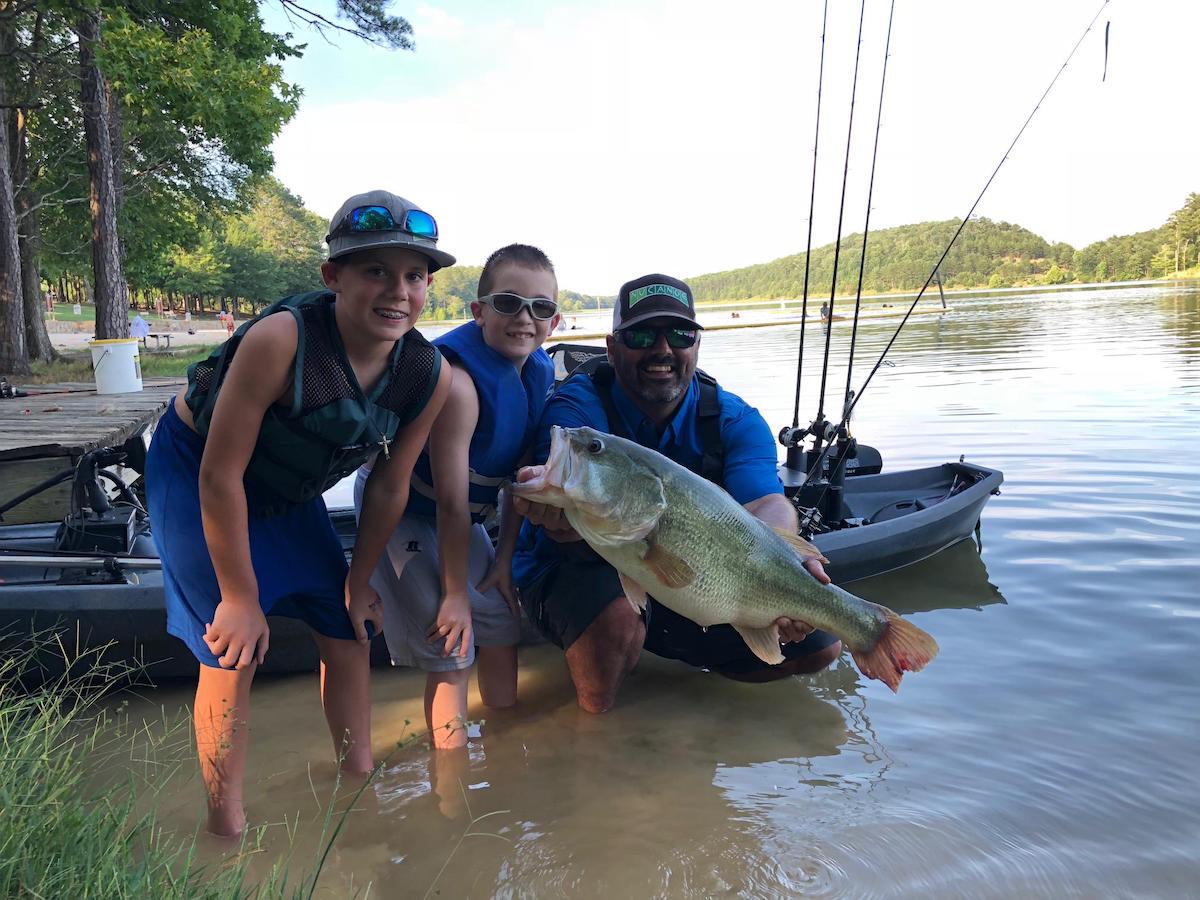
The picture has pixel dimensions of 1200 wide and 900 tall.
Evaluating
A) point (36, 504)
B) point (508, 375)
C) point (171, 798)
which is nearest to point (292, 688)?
point (171, 798)

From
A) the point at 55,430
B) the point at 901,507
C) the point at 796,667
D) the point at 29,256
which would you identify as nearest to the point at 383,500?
the point at 796,667

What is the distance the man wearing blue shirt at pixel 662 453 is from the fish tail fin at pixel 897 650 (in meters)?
0.60

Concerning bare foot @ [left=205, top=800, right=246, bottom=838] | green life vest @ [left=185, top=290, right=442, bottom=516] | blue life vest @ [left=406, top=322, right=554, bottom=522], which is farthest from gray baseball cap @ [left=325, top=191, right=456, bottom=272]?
bare foot @ [left=205, top=800, right=246, bottom=838]

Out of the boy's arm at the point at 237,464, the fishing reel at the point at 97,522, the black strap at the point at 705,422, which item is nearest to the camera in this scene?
the boy's arm at the point at 237,464

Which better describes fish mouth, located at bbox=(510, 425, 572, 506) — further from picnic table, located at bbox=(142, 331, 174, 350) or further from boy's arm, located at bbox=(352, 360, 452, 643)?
picnic table, located at bbox=(142, 331, 174, 350)

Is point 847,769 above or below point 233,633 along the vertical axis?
below

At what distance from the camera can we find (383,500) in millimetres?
3338

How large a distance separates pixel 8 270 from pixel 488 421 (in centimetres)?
1701

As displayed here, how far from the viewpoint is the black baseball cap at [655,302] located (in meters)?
4.07

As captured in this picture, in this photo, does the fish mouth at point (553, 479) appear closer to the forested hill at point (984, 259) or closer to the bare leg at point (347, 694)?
the bare leg at point (347, 694)

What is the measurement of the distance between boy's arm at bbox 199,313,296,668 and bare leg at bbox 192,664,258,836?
21 centimetres

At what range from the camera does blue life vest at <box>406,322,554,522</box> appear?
12.6ft

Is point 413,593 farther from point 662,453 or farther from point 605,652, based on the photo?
point 662,453

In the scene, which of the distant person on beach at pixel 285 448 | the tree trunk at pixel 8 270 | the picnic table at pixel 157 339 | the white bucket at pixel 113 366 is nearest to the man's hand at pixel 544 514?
the distant person on beach at pixel 285 448
